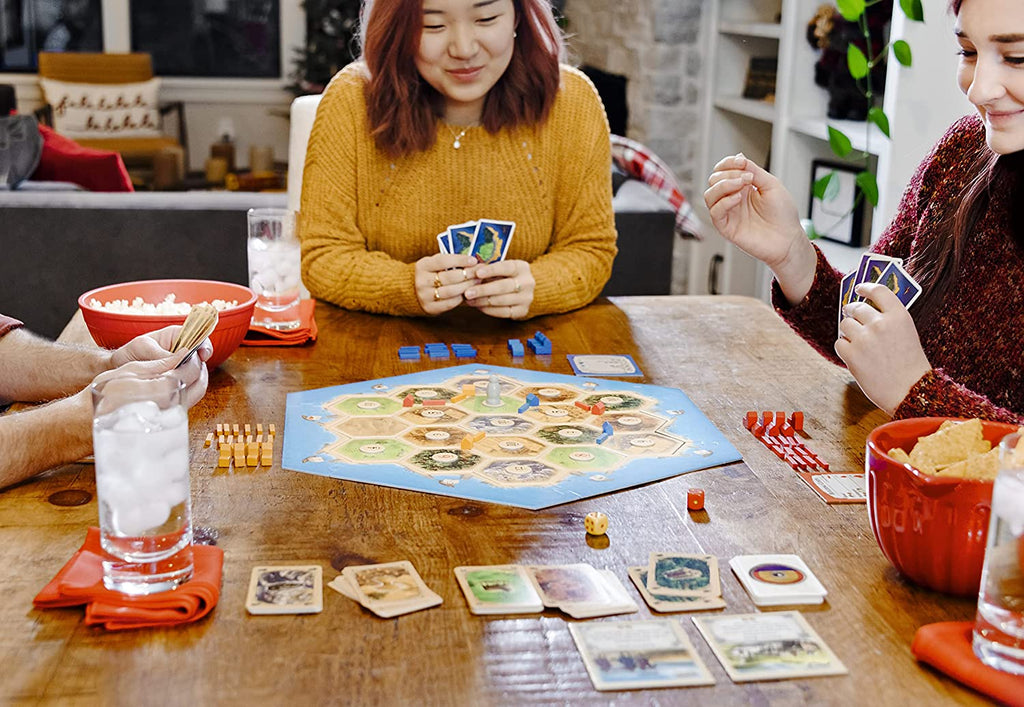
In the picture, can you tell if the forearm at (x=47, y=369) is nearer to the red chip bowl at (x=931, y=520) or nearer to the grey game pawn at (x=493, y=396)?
the grey game pawn at (x=493, y=396)

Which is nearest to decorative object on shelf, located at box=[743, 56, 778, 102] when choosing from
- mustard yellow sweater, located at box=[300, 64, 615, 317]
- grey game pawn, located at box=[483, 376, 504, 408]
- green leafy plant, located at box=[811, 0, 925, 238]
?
green leafy plant, located at box=[811, 0, 925, 238]

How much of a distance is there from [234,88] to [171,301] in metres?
6.74

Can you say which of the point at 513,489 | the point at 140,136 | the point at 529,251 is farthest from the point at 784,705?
the point at 140,136

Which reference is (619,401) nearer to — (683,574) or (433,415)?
(433,415)

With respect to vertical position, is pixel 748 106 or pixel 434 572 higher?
pixel 748 106

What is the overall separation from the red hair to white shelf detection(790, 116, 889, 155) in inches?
54.2

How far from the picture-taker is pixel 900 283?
1.46 m

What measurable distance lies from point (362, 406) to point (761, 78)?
3.70m

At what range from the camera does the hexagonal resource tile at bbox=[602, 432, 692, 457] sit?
1.37 meters

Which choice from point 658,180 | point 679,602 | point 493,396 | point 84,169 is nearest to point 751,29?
point 658,180

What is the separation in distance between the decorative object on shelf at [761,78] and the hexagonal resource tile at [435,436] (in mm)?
3491

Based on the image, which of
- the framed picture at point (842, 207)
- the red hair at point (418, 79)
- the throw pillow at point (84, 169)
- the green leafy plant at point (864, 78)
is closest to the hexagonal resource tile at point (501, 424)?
the red hair at point (418, 79)

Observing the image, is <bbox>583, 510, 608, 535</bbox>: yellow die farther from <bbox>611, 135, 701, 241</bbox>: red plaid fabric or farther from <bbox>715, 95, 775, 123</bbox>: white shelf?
<bbox>715, 95, 775, 123</bbox>: white shelf

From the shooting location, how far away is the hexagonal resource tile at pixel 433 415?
4.78 ft
